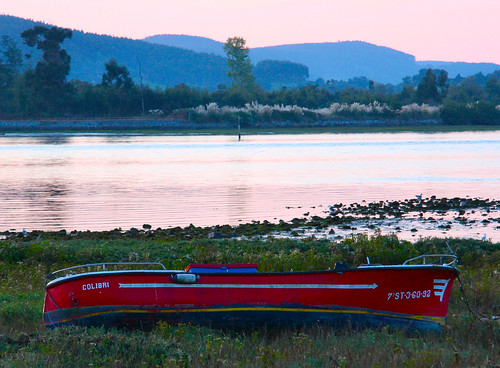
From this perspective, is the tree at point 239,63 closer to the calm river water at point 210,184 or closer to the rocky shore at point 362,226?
the calm river water at point 210,184

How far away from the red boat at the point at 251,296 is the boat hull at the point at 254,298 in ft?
0.05

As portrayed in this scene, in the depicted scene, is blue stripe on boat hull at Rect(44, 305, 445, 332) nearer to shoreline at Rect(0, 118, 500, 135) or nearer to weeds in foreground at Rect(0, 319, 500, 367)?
weeds in foreground at Rect(0, 319, 500, 367)

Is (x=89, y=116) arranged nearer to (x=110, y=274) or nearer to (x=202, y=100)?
(x=202, y=100)

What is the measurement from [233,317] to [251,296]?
0.49m

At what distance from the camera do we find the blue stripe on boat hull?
10008mm

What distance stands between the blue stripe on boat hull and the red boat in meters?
0.02

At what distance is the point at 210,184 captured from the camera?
38406 millimetres

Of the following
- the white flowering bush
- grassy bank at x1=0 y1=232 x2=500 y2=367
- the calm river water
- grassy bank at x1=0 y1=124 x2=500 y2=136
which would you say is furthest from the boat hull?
the white flowering bush

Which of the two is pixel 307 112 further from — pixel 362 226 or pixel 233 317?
pixel 233 317

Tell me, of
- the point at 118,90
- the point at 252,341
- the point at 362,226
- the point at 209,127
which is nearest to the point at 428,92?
the point at 209,127

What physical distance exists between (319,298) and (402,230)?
1233 centimetres

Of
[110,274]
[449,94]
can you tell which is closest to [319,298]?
[110,274]

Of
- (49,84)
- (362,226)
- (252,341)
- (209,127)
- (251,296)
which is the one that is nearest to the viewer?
(252,341)

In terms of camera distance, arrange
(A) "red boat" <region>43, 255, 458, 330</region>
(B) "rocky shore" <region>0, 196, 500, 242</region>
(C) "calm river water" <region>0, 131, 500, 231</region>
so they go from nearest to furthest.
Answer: (A) "red boat" <region>43, 255, 458, 330</region>, (B) "rocky shore" <region>0, 196, 500, 242</region>, (C) "calm river water" <region>0, 131, 500, 231</region>
